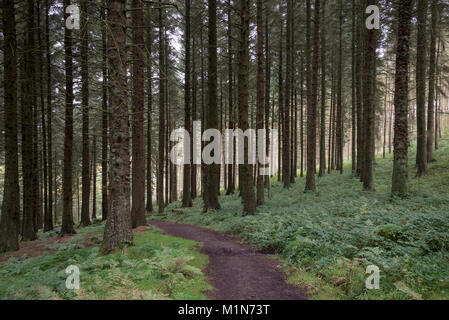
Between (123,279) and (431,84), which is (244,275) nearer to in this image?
(123,279)

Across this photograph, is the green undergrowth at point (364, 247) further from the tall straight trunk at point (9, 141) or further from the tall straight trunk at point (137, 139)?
the tall straight trunk at point (9, 141)

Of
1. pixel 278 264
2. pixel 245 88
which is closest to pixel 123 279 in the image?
pixel 278 264

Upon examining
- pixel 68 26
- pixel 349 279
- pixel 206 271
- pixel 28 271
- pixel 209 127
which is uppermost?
pixel 68 26

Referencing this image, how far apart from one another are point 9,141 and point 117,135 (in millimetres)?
6285

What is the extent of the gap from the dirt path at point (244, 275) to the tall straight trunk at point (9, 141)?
841 cm

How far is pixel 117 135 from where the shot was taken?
7.08m

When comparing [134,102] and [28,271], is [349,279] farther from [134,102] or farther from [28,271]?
[134,102]

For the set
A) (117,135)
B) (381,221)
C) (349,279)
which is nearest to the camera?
(349,279)

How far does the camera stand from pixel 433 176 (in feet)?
50.0

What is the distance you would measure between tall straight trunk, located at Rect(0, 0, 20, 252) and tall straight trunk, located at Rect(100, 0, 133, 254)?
6.06 meters

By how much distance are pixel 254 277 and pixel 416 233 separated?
4291mm
